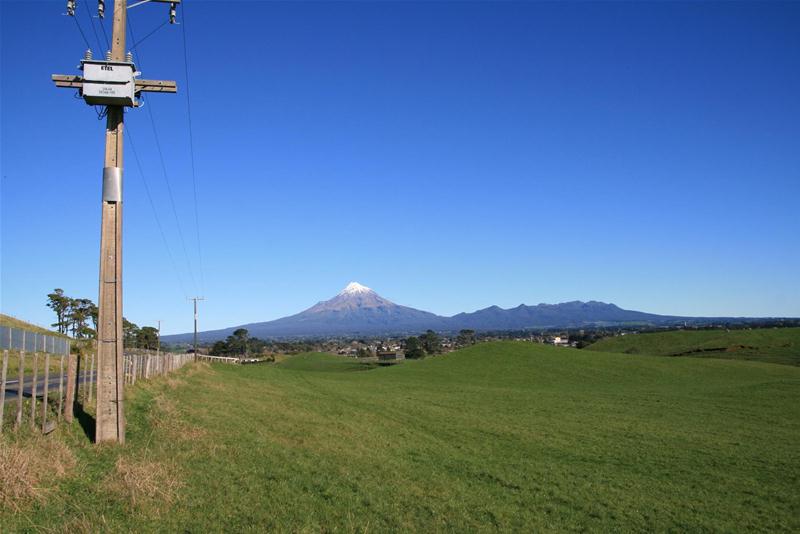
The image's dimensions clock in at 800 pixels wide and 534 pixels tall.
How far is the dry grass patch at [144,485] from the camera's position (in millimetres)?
9570

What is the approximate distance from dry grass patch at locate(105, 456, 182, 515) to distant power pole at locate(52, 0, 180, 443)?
2.69 metres

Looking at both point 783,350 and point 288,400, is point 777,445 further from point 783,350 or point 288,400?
point 783,350

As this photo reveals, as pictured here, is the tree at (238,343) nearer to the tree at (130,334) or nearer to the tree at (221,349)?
the tree at (221,349)

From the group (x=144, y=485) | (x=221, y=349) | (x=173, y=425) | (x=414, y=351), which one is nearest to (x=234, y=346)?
(x=221, y=349)

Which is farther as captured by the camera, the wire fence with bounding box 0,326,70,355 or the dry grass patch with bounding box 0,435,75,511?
the wire fence with bounding box 0,326,70,355

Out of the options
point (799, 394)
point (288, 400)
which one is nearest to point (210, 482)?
point (288, 400)

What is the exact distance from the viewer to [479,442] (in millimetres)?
20750

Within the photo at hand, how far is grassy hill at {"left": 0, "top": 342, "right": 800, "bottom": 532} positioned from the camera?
1000 centimetres

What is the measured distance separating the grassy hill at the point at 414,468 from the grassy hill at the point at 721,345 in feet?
180

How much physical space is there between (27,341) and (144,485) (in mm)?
48892

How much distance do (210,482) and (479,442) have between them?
1134 cm

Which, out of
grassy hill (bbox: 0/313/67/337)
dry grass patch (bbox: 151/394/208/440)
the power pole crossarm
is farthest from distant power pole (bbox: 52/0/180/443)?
grassy hill (bbox: 0/313/67/337)

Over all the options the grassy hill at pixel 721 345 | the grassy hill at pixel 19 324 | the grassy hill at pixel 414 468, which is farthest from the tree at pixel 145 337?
the grassy hill at pixel 414 468

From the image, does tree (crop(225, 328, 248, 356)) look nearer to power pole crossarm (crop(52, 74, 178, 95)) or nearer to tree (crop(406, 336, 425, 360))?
tree (crop(406, 336, 425, 360))
